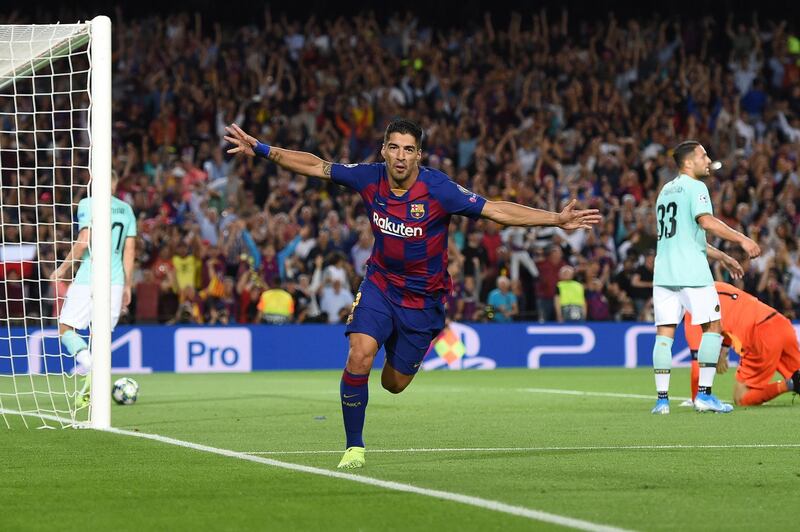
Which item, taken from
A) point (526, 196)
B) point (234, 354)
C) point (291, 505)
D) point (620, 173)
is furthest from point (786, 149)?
point (291, 505)

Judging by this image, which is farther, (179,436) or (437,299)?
(179,436)

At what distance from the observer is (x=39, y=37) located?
462 inches

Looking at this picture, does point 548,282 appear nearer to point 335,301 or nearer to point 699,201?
point 335,301

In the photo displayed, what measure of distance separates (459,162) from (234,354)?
670 centimetres

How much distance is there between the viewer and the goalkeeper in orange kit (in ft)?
43.4

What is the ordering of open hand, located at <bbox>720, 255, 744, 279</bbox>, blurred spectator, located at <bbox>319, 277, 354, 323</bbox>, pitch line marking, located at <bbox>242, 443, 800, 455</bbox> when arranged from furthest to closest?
1. blurred spectator, located at <bbox>319, 277, 354, 323</bbox>
2. open hand, located at <bbox>720, 255, 744, 279</bbox>
3. pitch line marking, located at <bbox>242, 443, 800, 455</bbox>

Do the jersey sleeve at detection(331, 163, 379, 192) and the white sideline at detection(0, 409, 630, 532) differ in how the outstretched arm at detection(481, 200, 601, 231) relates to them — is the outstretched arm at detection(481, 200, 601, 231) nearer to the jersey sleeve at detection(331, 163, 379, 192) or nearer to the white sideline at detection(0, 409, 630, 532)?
the jersey sleeve at detection(331, 163, 379, 192)

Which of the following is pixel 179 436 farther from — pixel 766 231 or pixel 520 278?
pixel 766 231

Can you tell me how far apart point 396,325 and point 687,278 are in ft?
15.5

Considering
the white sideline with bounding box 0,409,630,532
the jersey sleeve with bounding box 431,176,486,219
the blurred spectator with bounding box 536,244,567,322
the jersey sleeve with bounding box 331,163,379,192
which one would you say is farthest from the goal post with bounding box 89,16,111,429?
the blurred spectator with bounding box 536,244,567,322

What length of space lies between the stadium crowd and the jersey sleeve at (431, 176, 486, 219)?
13.0 metres

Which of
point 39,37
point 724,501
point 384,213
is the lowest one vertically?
point 724,501

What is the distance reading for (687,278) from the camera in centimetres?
1248

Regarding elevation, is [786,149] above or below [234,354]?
above
